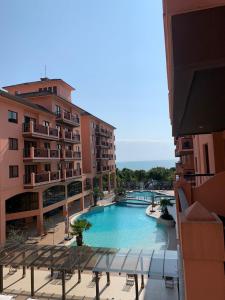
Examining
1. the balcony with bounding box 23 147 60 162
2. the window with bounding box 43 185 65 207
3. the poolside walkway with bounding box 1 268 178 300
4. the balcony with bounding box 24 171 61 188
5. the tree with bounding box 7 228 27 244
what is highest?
the balcony with bounding box 23 147 60 162

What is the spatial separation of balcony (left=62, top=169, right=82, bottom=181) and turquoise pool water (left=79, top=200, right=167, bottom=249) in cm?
532

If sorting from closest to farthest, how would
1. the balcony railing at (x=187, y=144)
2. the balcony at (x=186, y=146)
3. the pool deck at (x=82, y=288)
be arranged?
1. the pool deck at (x=82, y=288)
2. the balcony at (x=186, y=146)
3. the balcony railing at (x=187, y=144)

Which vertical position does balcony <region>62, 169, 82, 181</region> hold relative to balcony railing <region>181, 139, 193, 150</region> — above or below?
below

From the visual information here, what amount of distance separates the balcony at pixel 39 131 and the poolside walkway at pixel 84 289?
38.5 feet

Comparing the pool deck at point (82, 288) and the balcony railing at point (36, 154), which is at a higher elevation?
the balcony railing at point (36, 154)

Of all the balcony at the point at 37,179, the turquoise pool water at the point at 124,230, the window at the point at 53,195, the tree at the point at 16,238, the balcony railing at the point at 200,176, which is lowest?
the turquoise pool water at the point at 124,230

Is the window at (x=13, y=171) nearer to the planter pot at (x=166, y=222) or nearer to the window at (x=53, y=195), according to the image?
the window at (x=53, y=195)

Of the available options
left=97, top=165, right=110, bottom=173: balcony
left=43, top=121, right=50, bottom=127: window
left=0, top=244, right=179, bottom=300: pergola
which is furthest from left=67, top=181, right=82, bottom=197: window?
left=0, top=244, right=179, bottom=300: pergola

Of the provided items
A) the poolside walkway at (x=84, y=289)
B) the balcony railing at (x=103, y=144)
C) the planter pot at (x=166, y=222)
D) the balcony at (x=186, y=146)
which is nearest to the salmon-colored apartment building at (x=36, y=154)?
the poolside walkway at (x=84, y=289)

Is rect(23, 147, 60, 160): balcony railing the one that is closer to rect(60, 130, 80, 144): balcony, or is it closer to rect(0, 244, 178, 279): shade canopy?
rect(60, 130, 80, 144): balcony

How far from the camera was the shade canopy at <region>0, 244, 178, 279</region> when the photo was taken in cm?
1148

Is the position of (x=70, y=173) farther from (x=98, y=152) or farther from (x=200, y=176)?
(x=200, y=176)

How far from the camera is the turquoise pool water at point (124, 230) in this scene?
21.2m

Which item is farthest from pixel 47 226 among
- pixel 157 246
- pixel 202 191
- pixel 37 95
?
pixel 202 191
